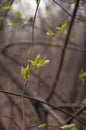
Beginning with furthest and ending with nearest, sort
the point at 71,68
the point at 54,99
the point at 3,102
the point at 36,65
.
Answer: the point at 71,68 < the point at 54,99 < the point at 3,102 < the point at 36,65

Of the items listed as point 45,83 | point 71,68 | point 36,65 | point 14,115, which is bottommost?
point 71,68

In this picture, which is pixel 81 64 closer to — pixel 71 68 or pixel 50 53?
pixel 71 68

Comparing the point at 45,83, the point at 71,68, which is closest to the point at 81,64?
the point at 71,68

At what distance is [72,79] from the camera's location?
187 inches

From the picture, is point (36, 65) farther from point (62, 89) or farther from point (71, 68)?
point (71, 68)

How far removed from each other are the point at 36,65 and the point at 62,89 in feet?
10.1

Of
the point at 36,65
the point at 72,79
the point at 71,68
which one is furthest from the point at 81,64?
the point at 36,65

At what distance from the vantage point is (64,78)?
4.74m

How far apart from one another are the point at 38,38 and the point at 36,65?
297 cm

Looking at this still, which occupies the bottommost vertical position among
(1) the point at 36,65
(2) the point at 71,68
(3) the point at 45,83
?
(2) the point at 71,68

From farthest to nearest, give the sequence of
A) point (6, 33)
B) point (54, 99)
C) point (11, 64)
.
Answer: point (6, 33) → point (11, 64) → point (54, 99)

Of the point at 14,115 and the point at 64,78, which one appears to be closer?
the point at 14,115

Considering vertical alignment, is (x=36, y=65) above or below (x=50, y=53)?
above

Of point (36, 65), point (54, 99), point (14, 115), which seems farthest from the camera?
point (54, 99)
